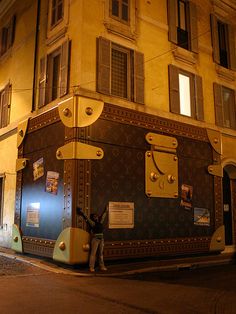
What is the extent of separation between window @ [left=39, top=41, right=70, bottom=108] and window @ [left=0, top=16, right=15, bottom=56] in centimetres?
360

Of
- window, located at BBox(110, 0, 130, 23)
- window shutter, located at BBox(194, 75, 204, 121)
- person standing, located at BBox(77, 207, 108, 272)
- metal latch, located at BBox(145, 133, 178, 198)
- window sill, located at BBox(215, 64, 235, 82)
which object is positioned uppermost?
window, located at BBox(110, 0, 130, 23)

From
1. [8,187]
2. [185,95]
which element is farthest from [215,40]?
[8,187]

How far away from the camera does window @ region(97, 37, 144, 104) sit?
39.1 feet

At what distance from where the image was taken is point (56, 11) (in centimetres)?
1290

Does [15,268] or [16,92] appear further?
[16,92]

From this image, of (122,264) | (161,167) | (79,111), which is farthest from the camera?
(161,167)

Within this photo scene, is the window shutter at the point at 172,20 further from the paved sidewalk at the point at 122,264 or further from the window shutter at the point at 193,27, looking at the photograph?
the paved sidewalk at the point at 122,264

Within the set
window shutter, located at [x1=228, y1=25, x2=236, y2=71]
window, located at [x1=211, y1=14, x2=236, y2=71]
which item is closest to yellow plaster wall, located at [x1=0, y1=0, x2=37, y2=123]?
window, located at [x1=211, y1=14, x2=236, y2=71]

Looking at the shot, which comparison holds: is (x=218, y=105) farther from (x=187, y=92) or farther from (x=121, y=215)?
(x=121, y=215)

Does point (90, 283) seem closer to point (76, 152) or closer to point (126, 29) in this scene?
point (76, 152)

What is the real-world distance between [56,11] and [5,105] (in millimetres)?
4784

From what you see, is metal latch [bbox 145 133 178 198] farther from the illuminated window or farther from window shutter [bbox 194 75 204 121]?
window shutter [bbox 194 75 204 121]

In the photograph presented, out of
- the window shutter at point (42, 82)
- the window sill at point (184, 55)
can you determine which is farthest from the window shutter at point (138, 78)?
the window shutter at point (42, 82)

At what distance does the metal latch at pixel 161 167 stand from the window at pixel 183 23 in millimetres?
4253
